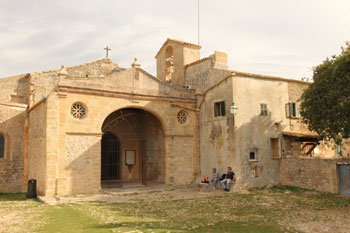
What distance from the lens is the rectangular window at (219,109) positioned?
1590 cm

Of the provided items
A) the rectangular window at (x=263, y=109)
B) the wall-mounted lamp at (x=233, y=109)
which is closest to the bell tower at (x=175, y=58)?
the wall-mounted lamp at (x=233, y=109)

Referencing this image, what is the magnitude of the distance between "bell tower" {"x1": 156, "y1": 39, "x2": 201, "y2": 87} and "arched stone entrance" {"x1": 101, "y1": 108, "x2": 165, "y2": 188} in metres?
3.07

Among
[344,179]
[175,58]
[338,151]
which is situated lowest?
[344,179]

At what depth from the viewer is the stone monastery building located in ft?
46.6

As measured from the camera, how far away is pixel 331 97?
492 inches

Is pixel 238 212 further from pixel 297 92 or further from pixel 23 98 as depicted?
pixel 23 98

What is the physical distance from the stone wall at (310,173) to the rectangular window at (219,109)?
3.98m

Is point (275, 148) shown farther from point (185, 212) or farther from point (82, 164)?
point (82, 164)

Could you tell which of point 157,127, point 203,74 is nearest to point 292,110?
point 203,74

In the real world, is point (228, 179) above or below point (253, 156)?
below

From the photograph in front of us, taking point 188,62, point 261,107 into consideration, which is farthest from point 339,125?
point 188,62

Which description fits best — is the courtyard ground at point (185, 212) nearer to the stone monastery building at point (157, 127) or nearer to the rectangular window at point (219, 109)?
the stone monastery building at point (157, 127)

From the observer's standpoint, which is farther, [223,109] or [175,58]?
[175,58]

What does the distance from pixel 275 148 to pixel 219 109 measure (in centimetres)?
357
